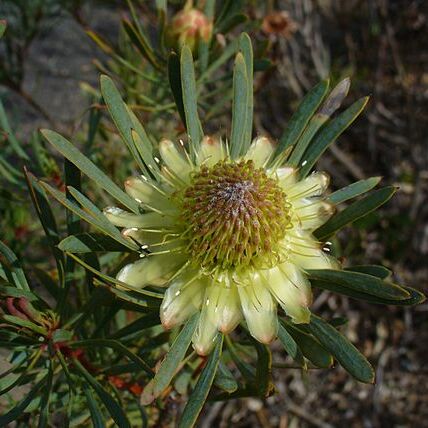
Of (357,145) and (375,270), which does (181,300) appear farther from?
(357,145)

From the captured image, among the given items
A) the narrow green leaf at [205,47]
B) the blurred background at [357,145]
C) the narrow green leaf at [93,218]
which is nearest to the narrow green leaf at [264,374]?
the narrow green leaf at [93,218]

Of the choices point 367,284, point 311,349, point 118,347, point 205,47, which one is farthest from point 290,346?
point 205,47

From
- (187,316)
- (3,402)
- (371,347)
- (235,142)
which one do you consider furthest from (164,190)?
(371,347)

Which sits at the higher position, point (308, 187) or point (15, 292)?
point (308, 187)

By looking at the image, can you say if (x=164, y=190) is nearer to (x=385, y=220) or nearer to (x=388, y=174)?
(x=385, y=220)

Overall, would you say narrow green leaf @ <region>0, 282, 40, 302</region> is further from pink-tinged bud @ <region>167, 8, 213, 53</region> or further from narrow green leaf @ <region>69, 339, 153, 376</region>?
pink-tinged bud @ <region>167, 8, 213, 53</region>
